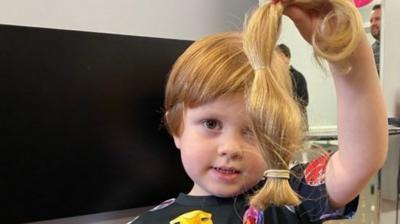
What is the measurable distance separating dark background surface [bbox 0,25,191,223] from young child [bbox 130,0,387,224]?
23 centimetres

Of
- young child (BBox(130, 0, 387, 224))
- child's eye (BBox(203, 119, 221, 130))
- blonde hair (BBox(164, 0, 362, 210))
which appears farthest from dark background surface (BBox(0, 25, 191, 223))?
blonde hair (BBox(164, 0, 362, 210))

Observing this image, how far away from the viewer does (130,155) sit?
0.94 meters

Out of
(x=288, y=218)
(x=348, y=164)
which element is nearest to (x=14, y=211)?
(x=288, y=218)

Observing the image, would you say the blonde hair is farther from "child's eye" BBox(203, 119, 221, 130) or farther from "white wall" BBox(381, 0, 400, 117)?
"white wall" BBox(381, 0, 400, 117)

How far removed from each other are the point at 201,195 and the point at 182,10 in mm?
607

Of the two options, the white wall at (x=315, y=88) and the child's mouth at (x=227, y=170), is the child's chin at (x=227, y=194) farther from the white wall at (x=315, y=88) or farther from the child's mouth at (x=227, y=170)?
the white wall at (x=315, y=88)

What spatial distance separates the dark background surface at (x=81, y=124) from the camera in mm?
803

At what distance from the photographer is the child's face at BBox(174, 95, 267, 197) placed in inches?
23.2

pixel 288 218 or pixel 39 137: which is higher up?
pixel 39 137

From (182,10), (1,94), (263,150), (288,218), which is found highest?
(182,10)

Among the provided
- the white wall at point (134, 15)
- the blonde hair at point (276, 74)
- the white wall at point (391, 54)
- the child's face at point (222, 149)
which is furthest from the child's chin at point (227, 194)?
the white wall at point (391, 54)

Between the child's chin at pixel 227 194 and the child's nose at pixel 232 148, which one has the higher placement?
the child's nose at pixel 232 148

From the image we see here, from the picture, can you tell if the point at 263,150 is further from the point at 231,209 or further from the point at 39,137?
the point at 39,137

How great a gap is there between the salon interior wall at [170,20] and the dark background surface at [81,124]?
109 mm
